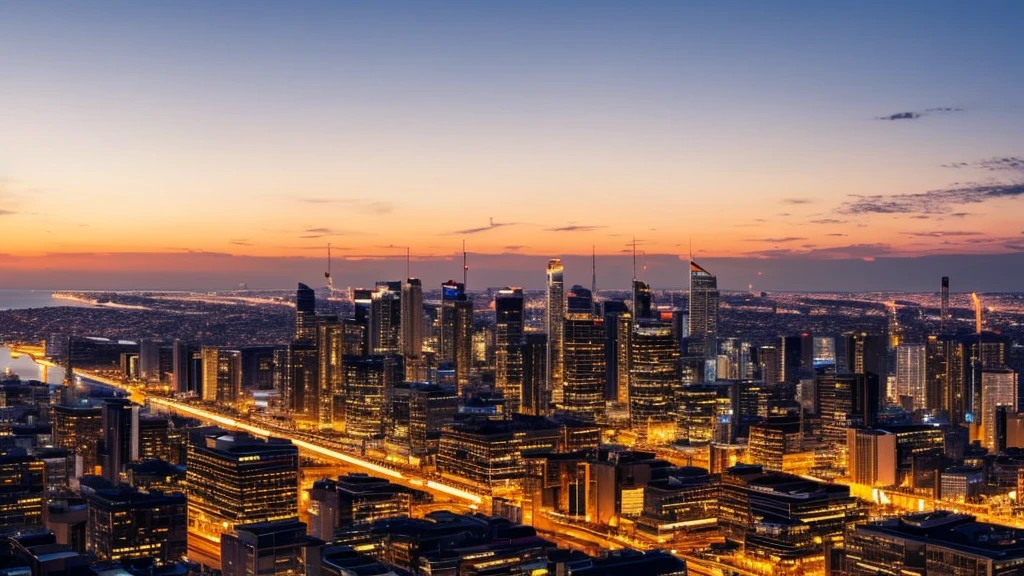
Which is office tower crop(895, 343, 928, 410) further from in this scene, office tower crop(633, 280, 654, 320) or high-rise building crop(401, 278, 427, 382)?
high-rise building crop(401, 278, 427, 382)

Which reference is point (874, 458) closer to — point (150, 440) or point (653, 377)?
point (653, 377)

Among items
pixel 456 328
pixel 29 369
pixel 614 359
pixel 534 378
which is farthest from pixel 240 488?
pixel 29 369

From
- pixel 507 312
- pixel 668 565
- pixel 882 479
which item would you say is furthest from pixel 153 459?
pixel 507 312

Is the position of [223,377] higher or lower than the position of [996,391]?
lower

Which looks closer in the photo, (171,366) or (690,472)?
(690,472)

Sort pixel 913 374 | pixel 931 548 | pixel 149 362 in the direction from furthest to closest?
pixel 149 362 → pixel 913 374 → pixel 931 548

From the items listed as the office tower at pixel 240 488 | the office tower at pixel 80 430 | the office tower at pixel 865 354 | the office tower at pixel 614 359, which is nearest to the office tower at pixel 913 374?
the office tower at pixel 865 354

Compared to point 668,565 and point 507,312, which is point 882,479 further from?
point 507,312

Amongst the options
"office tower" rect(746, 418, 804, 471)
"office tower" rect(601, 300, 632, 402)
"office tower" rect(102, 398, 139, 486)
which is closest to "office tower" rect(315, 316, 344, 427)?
"office tower" rect(601, 300, 632, 402)
